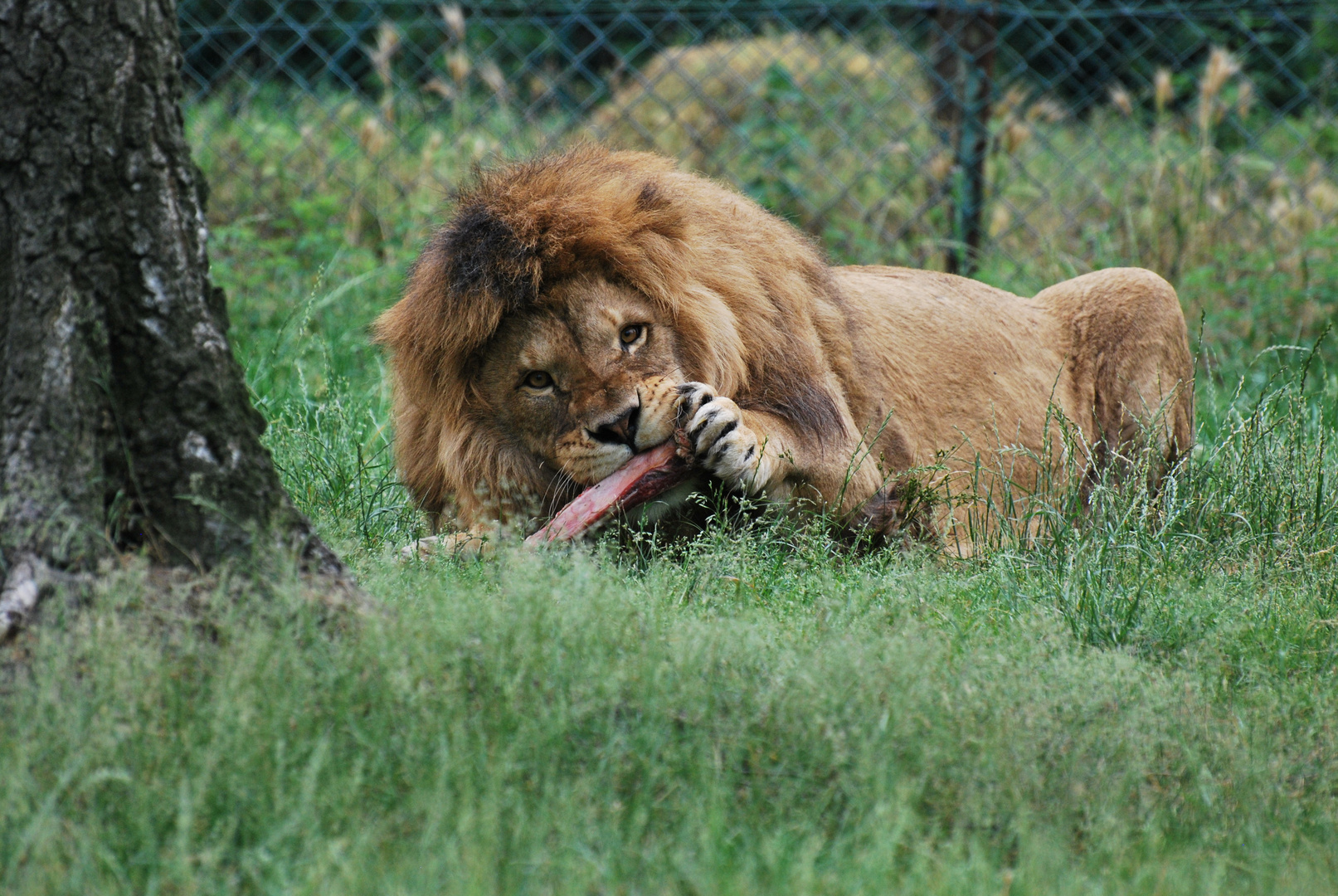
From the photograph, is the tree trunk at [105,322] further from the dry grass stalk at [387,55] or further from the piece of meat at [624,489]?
the dry grass stalk at [387,55]

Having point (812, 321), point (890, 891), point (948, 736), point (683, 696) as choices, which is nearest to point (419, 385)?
point (812, 321)

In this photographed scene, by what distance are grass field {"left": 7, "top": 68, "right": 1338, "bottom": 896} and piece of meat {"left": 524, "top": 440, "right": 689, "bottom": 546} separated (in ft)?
0.96

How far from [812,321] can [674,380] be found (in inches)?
26.5

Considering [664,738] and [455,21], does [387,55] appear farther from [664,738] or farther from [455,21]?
[664,738]

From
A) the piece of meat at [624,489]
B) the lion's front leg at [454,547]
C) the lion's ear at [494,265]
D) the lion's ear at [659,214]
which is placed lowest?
the lion's front leg at [454,547]

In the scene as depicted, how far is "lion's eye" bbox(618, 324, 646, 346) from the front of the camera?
3.41 m

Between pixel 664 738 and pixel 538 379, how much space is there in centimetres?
154

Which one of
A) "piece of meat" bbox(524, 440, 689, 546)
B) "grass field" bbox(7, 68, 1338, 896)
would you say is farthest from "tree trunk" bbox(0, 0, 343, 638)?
"piece of meat" bbox(524, 440, 689, 546)

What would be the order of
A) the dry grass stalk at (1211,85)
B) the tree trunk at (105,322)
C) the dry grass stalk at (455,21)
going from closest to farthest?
the tree trunk at (105,322) < the dry grass stalk at (1211,85) < the dry grass stalk at (455,21)

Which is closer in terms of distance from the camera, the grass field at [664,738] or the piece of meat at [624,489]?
the grass field at [664,738]

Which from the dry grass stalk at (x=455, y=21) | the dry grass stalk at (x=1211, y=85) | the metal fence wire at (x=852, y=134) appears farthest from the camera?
the dry grass stalk at (x=455, y=21)

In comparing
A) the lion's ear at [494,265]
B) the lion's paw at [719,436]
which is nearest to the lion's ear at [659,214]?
the lion's ear at [494,265]

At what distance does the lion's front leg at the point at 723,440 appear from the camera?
3236mm

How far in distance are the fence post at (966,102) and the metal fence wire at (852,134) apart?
12 mm
